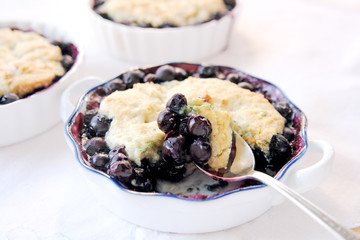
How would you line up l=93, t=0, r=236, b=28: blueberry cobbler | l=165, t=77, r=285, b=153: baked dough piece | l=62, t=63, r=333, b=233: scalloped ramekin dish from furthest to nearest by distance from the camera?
l=93, t=0, r=236, b=28: blueberry cobbler
l=165, t=77, r=285, b=153: baked dough piece
l=62, t=63, r=333, b=233: scalloped ramekin dish

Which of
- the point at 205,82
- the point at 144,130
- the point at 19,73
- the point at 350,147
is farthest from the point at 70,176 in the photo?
the point at 350,147

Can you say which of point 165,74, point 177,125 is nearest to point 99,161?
point 177,125

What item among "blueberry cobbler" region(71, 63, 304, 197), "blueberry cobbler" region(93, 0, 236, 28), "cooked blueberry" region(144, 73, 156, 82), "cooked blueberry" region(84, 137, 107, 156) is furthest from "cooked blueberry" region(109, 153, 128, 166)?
"blueberry cobbler" region(93, 0, 236, 28)

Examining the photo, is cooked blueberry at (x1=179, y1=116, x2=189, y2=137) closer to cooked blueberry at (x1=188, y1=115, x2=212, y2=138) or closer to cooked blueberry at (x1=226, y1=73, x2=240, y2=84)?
cooked blueberry at (x1=188, y1=115, x2=212, y2=138)

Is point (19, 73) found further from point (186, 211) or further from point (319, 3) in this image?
point (319, 3)

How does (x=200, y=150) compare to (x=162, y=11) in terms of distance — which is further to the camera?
(x=162, y=11)

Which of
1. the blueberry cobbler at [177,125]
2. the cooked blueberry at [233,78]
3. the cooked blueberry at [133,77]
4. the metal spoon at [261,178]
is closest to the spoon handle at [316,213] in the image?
the metal spoon at [261,178]

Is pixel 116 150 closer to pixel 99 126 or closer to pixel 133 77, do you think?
pixel 99 126
